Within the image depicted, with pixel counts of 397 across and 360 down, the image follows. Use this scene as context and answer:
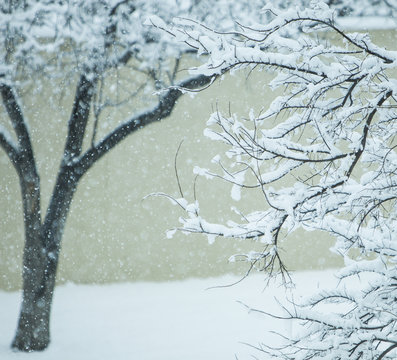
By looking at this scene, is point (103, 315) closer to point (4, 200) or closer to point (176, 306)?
point (176, 306)

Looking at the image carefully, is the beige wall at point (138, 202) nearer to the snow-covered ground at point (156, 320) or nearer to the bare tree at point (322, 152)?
the snow-covered ground at point (156, 320)

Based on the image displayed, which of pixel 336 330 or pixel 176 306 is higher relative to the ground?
pixel 336 330

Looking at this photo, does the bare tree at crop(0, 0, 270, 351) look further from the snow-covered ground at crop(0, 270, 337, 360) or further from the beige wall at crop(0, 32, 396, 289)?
the beige wall at crop(0, 32, 396, 289)

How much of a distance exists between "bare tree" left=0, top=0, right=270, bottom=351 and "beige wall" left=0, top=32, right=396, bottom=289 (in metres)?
2.40

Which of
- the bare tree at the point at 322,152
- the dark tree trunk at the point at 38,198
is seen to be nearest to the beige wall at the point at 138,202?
the dark tree trunk at the point at 38,198

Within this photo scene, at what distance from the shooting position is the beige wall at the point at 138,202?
8.15 meters

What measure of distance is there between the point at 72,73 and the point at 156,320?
136 inches

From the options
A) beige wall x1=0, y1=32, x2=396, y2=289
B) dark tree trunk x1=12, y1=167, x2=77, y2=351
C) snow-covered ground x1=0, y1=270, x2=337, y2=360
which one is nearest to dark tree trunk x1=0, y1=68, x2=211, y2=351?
dark tree trunk x1=12, y1=167, x2=77, y2=351

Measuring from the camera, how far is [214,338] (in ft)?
21.1

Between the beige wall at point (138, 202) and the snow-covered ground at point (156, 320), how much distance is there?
12.4 inches

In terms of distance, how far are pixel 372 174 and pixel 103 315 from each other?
17.8ft

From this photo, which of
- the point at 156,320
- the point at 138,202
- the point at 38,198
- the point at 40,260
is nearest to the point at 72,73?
the point at 38,198

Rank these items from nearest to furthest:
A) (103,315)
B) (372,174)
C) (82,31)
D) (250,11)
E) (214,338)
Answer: (372,174)
(82,31)
(250,11)
(214,338)
(103,315)

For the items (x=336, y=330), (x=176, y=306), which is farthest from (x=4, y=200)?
(x=336, y=330)
